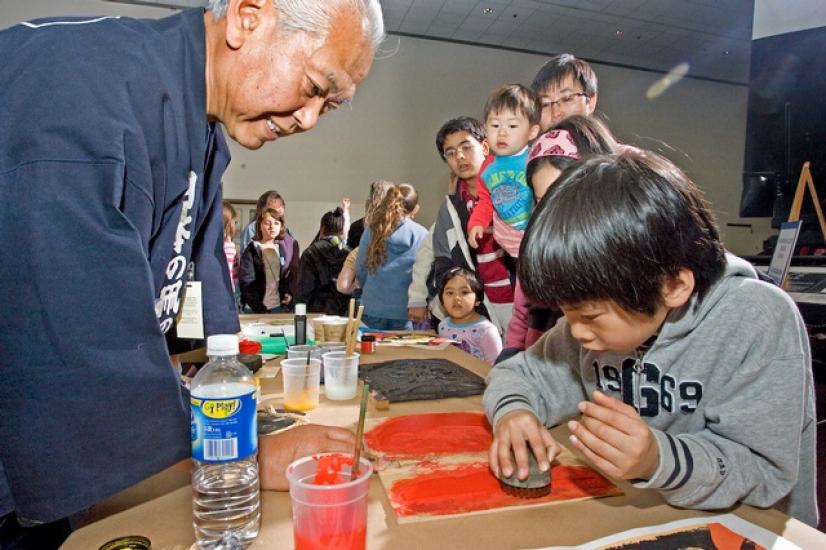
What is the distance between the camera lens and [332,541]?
23.7 inches

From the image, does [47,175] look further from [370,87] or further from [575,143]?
[370,87]

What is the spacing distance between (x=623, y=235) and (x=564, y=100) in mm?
1487

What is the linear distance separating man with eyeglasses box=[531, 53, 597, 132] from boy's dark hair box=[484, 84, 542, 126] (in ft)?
0.10

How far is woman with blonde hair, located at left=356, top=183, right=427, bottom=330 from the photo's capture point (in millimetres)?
2902

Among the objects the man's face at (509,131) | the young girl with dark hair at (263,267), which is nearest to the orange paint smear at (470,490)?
the man's face at (509,131)

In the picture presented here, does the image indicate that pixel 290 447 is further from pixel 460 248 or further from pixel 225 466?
pixel 460 248

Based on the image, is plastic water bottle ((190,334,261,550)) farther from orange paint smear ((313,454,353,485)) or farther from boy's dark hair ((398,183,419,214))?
boy's dark hair ((398,183,419,214))

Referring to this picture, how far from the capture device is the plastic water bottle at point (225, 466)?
0.66 meters

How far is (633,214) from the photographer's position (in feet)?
2.59

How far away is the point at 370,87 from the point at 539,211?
235 inches

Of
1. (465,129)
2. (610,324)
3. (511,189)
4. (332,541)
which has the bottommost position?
(332,541)

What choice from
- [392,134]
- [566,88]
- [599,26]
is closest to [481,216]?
[566,88]

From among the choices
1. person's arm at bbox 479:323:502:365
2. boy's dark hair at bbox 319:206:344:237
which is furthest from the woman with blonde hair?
boy's dark hair at bbox 319:206:344:237

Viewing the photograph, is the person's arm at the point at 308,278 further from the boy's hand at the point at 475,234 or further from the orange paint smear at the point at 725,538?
the orange paint smear at the point at 725,538
